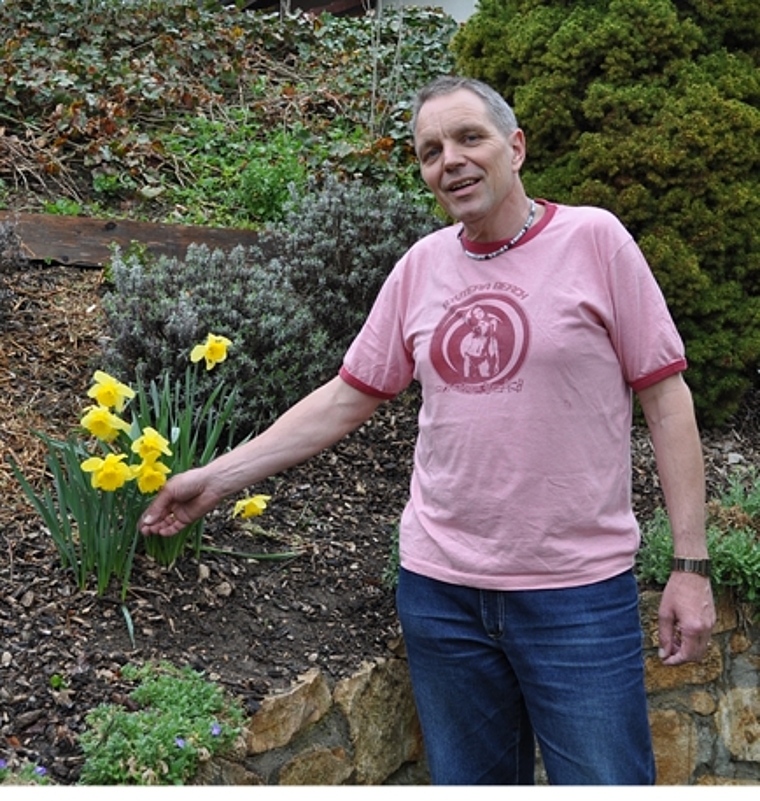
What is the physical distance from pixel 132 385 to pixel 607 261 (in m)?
2.31

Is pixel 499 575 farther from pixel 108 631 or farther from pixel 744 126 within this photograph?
pixel 744 126

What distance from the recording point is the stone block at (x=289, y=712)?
2854 millimetres

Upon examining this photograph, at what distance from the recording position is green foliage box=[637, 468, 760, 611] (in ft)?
11.6

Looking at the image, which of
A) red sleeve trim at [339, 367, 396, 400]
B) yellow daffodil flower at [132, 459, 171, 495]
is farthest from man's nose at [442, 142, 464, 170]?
yellow daffodil flower at [132, 459, 171, 495]

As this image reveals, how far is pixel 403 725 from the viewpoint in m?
3.35

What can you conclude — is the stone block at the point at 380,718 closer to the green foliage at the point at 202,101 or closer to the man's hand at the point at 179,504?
the man's hand at the point at 179,504

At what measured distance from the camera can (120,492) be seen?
293 cm

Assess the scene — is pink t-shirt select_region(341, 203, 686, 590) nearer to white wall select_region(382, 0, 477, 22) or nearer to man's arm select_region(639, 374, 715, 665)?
man's arm select_region(639, 374, 715, 665)

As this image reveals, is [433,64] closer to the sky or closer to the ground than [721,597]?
closer to the sky

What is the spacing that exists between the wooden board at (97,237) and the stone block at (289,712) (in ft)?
8.31

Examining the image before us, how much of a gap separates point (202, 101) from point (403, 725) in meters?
5.17

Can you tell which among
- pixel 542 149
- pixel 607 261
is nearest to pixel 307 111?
pixel 542 149

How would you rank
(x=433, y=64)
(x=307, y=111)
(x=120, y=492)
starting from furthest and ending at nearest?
(x=433, y=64) → (x=307, y=111) → (x=120, y=492)

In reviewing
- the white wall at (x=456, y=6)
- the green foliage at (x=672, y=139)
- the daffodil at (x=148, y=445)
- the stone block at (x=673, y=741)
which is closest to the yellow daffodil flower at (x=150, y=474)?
the daffodil at (x=148, y=445)
